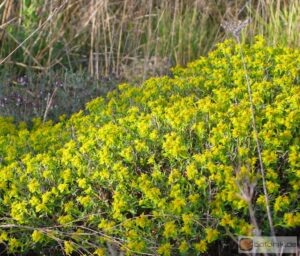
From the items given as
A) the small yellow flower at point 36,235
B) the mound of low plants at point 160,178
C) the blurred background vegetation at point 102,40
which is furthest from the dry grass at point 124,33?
the small yellow flower at point 36,235

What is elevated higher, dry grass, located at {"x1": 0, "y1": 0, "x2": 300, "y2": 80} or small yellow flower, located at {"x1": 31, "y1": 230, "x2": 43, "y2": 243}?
dry grass, located at {"x1": 0, "y1": 0, "x2": 300, "y2": 80}

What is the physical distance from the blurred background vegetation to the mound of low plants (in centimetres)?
156

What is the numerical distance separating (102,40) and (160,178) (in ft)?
11.1

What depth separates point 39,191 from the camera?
299 centimetres

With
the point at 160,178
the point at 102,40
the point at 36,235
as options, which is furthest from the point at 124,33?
the point at 36,235

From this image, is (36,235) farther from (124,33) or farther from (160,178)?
(124,33)

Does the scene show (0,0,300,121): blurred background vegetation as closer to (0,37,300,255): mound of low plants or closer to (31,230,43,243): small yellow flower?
(0,37,300,255): mound of low plants

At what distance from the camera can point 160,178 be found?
2832 millimetres

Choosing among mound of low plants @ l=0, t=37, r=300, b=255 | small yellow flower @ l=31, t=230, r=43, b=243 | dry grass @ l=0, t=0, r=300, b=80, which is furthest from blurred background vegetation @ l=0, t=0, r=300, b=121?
small yellow flower @ l=31, t=230, r=43, b=243

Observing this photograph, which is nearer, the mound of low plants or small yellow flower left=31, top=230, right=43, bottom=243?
the mound of low plants

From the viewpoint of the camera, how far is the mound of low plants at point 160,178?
8.73ft

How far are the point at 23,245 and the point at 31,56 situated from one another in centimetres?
275

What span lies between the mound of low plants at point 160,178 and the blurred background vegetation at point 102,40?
156 centimetres

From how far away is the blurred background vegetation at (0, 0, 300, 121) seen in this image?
197 inches
